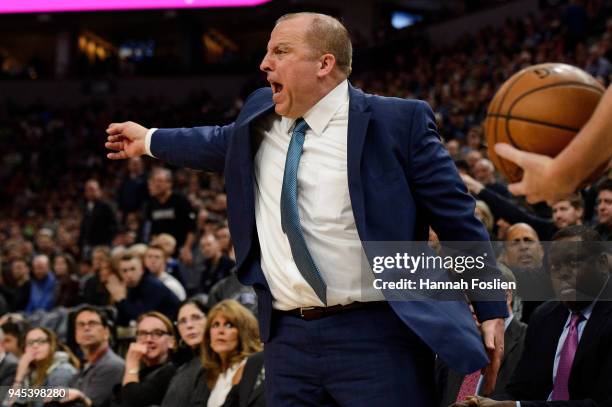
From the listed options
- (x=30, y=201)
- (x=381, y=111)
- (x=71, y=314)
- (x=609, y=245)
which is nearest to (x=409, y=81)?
(x=30, y=201)

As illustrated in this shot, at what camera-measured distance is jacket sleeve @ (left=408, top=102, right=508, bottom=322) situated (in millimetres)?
2455

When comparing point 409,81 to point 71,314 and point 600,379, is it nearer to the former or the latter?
point 71,314

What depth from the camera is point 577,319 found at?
133 inches

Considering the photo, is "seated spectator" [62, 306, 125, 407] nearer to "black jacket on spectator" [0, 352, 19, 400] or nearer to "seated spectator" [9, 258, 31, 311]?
"black jacket on spectator" [0, 352, 19, 400]

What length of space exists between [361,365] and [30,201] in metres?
15.9

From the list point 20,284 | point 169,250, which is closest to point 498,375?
point 169,250

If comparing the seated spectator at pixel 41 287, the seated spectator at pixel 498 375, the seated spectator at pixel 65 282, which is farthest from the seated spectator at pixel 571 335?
the seated spectator at pixel 41 287

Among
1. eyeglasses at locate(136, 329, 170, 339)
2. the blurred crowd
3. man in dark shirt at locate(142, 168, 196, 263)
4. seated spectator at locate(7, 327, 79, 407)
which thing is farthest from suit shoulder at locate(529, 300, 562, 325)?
man in dark shirt at locate(142, 168, 196, 263)

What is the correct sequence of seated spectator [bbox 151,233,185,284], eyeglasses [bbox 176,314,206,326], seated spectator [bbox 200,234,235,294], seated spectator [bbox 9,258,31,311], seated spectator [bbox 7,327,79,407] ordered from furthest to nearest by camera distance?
seated spectator [bbox 9,258,31,311] < seated spectator [bbox 151,233,185,284] < seated spectator [bbox 200,234,235,294] < seated spectator [bbox 7,327,79,407] < eyeglasses [bbox 176,314,206,326]

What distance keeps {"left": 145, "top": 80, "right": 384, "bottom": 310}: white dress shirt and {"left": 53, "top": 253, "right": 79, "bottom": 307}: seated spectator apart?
228 inches

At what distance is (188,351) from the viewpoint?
209 inches

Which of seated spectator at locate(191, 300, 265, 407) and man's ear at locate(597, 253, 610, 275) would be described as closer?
man's ear at locate(597, 253, 610, 275)

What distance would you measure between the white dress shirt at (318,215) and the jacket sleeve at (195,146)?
0.13 meters

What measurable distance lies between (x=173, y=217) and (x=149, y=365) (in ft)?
9.50
